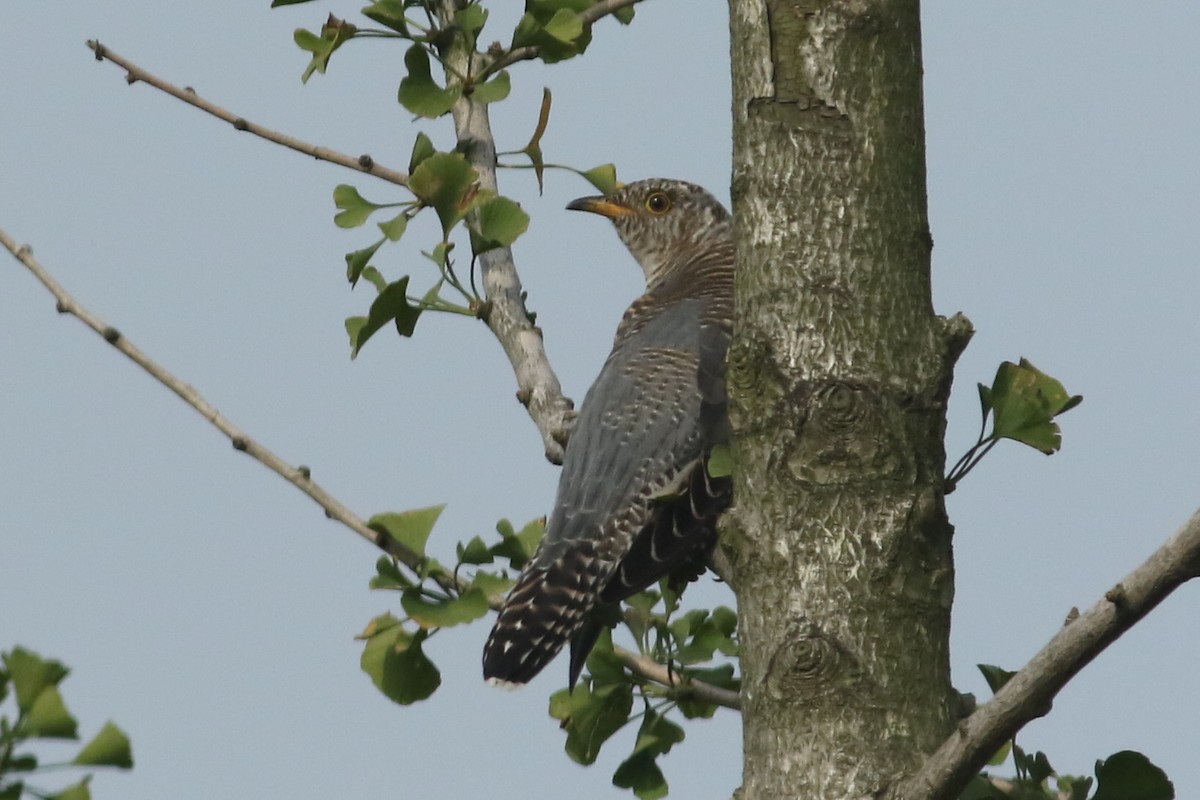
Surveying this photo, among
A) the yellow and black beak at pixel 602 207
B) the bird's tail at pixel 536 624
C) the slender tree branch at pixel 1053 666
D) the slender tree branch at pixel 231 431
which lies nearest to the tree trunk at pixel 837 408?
the slender tree branch at pixel 1053 666

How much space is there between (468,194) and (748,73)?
3.99ft

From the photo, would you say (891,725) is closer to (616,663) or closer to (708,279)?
(616,663)

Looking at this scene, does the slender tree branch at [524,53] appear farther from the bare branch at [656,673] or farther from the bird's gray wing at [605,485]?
the bare branch at [656,673]

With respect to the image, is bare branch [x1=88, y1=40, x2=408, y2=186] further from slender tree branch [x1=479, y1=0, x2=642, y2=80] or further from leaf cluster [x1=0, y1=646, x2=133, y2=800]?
leaf cluster [x1=0, y1=646, x2=133, y2=800]

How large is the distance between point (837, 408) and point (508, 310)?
5.69 feet

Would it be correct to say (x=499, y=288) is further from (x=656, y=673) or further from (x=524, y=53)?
(x=656, y=673)

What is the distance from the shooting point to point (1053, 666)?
2.79 m

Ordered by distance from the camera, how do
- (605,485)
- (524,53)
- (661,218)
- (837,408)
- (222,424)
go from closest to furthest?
(837,408) → (222,424) → (524,53) → (605,485) → (661,218)

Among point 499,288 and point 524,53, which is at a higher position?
point 524,53

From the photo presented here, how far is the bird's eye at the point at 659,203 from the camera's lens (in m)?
8.23

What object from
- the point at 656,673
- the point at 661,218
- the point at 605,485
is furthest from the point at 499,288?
the point at 661,218

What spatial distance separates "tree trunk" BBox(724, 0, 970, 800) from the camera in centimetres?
335

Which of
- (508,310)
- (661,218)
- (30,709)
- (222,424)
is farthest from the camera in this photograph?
(661,218)

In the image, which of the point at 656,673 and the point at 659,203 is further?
the point at 659,203
